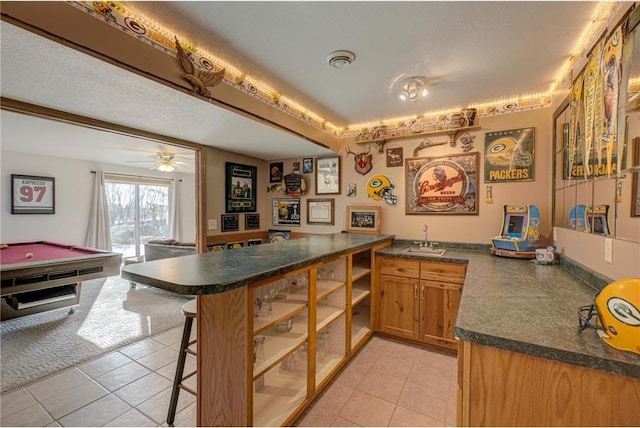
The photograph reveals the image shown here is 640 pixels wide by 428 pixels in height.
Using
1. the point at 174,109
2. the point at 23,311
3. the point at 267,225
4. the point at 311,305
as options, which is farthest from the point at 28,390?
the point at 267,225

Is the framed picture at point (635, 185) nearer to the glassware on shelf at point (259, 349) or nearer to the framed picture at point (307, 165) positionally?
the glassware on shelf at point (259, 349)

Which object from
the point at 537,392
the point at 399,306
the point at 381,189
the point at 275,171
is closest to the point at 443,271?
the point at 399,306

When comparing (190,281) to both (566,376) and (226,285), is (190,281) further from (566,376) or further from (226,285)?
(566,376)

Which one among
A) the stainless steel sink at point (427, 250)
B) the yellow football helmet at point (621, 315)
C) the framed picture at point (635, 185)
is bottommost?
the stainless steel sink at point (427, 250)

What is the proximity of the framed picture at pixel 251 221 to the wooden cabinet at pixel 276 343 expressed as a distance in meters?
1.77

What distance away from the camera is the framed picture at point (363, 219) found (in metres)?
3.25

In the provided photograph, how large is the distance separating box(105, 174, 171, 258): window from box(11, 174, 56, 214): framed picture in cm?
93

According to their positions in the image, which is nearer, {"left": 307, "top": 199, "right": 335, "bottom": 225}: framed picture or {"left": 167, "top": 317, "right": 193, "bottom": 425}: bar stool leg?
{"left": 167, "top": 317, "right": 193, "bottom": 425}: bar stool leg


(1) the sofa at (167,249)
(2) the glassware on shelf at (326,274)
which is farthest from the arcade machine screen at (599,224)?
(1) the sofa at (167,249)

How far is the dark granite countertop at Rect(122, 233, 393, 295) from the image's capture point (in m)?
1.09

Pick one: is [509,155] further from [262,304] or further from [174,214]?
[174,214]

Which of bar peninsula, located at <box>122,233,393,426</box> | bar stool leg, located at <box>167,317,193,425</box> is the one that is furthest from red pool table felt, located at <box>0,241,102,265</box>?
bar peninsula, located at <box>122,233,393,426</box>

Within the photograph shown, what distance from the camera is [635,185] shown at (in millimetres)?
1131

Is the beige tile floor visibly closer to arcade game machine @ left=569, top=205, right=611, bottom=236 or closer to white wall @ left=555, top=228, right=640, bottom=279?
white wall @ left=555, top=228, right=640, bottom=279
